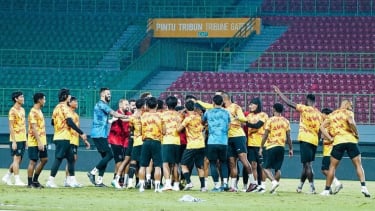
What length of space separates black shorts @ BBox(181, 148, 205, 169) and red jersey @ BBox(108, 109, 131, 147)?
1.77m

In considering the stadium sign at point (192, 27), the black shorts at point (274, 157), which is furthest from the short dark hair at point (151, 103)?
the stadium sign at point (192, 27)

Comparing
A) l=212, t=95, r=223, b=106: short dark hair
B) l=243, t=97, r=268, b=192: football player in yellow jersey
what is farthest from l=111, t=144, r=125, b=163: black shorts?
l=212, t=95, r=223, b=106: short dark hair

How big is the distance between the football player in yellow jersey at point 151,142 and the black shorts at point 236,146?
1786 mm

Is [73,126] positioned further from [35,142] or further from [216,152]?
[216,152]

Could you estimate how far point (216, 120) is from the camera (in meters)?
24.5

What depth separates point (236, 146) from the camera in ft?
82.4

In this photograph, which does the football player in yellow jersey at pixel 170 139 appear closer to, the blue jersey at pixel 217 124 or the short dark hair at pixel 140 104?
the short dark hair at pixel 140 104

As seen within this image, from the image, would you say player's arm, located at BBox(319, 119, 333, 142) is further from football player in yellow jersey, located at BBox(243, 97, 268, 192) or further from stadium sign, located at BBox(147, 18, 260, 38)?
stadium sign, located at BBox(147, 18, 260, 38)

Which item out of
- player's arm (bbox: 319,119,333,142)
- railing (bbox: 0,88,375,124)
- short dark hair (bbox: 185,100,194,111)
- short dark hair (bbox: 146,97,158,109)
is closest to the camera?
short dark hair (bbox: 146,97,158,109)

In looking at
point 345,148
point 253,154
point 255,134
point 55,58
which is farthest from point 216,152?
point 55,58

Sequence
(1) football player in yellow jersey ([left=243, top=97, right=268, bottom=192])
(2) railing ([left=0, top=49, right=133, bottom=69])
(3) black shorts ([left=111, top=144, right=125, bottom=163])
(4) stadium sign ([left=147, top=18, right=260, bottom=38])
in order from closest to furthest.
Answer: (1) football player in yellow jersey ([left=243, top=97, right=268, bottom=192])
(3) black shorts ([left=111, top=144, right=125, bottom=163])
(2) railing ([left=0, top=49, right=133, bottom=69])
(4) stadium sign ([left=147, top=18, right=260, bottom=38])

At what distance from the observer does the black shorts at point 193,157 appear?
987 inches

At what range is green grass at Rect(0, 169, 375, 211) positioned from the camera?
64.4 feet

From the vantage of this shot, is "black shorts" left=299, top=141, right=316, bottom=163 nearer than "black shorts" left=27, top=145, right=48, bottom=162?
No
